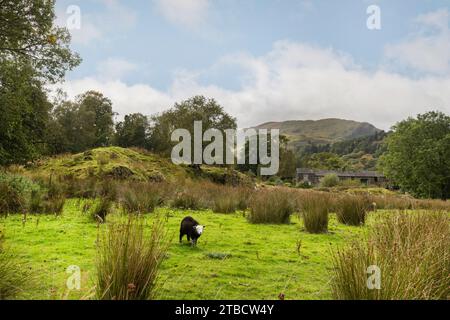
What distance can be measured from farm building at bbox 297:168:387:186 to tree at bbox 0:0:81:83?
174 feet

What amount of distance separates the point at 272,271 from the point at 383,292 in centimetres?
170

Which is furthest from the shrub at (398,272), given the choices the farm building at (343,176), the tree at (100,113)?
the farm building at (343,176)

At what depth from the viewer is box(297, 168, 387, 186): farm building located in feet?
211

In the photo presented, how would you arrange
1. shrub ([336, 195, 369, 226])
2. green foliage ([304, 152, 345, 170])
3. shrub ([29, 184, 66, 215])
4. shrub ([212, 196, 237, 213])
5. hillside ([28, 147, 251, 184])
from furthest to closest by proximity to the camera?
green foliage ([304, 152, 345, 170]) → hillside ([28, 147, 251, 184]) → shrub ([212, 196, 237, 213]) → shrub ([336, 195, 369, 226]) → shrub ([29, 184, 66, 215])

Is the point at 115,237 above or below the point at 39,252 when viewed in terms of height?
above

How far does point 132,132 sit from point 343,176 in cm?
4297

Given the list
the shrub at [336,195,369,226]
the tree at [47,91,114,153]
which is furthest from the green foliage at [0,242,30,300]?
the tree at [47,91,114,153]

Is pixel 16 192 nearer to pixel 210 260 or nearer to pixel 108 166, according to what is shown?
pixel 210 260

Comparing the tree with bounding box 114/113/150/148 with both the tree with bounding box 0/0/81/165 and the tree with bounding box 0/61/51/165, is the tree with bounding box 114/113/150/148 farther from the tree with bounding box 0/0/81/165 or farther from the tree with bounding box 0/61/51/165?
the tree with bounding box 0/0/81/165

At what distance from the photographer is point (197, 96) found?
95.1 feet

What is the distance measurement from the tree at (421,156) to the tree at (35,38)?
108 feet

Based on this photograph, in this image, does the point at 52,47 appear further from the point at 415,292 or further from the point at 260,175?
the point at 260,175

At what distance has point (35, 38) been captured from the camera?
1292 centimetres
